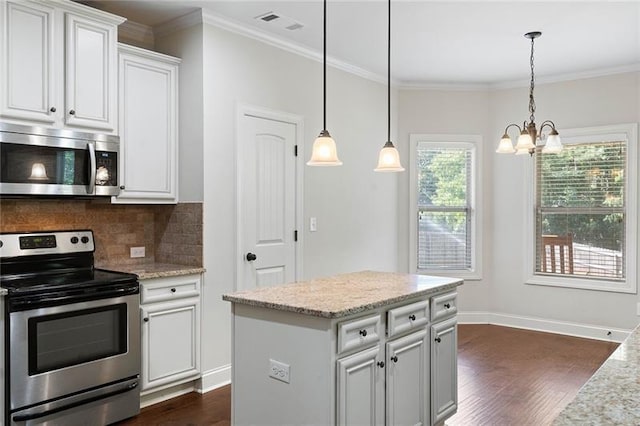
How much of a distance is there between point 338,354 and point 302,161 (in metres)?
2.59

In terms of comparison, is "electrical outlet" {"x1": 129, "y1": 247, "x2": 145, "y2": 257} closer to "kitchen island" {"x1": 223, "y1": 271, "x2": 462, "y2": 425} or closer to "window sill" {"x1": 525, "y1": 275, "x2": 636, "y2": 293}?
"kitchen island" {"x1": 223, "y1": 271, "x2": 462, "y2": 425}

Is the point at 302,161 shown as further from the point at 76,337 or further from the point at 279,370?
the point at 279,370

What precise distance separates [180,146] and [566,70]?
4.03 meters

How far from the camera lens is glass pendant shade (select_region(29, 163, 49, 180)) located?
3006 mm

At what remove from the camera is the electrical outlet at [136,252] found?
155 inches

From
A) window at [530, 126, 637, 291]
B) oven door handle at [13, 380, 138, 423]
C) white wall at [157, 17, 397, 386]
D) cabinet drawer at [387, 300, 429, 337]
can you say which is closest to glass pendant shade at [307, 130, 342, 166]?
cabinet drawer at [387, 300, 429, 337]

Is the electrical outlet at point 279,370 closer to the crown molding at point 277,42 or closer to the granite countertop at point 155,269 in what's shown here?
the granite countertop at point 155,269

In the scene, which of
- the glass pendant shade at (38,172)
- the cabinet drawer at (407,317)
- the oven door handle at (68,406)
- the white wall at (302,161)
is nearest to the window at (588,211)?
the white wall at (302,161)

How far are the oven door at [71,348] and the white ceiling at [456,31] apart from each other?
2125 mm

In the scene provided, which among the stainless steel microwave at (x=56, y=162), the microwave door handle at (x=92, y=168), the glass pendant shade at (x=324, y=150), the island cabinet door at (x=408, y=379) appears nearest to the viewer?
the island cabinet door at (x=408, y=379)

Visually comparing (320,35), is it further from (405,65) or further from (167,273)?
(167,273)

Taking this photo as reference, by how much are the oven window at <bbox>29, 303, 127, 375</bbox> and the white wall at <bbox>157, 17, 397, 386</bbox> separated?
0.73 metres

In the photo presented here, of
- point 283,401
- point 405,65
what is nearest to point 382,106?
point 405,65

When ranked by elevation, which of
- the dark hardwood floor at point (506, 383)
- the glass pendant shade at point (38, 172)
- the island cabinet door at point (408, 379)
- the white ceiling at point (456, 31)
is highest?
the white ceiling at point (456, 31)
